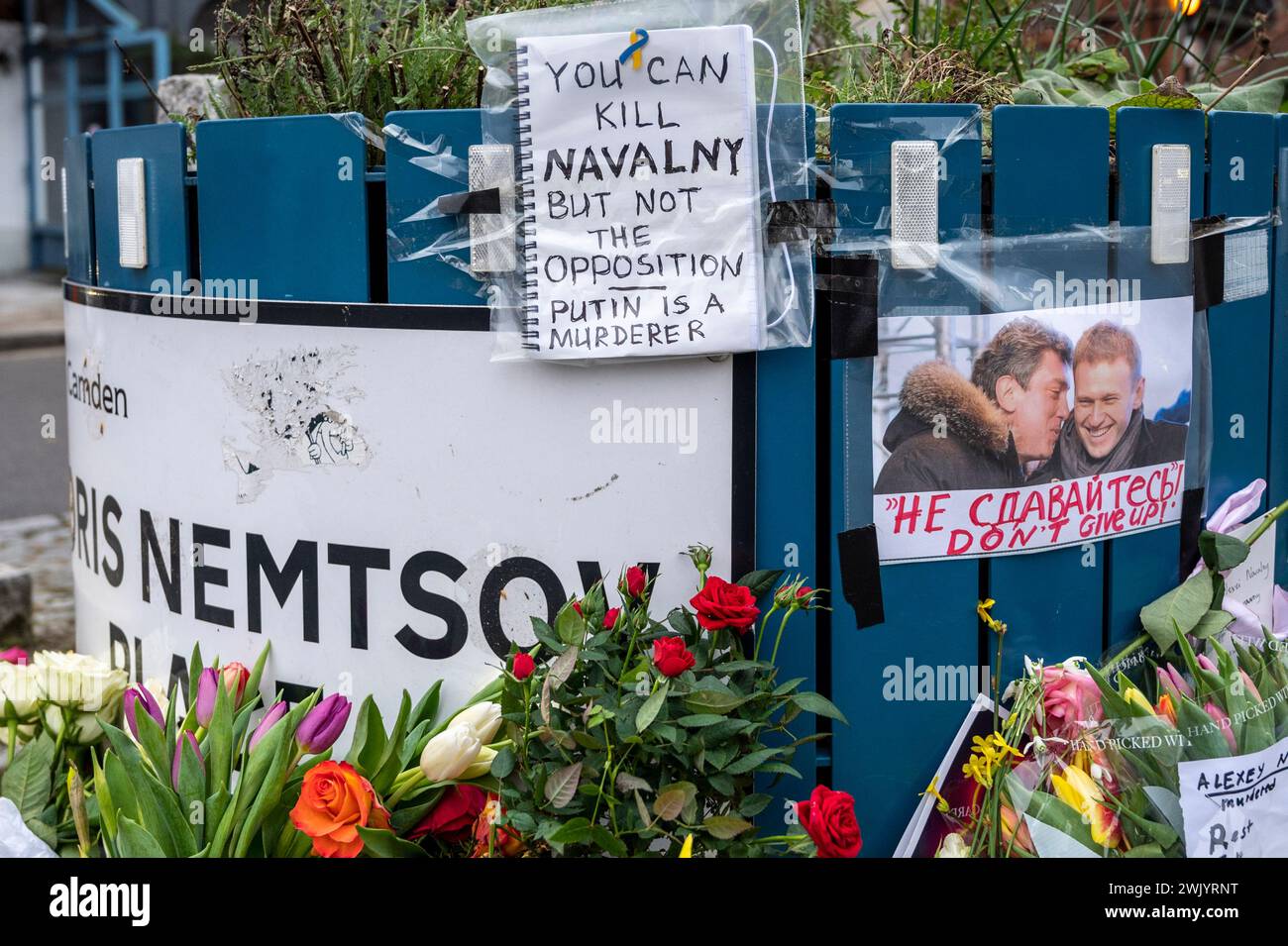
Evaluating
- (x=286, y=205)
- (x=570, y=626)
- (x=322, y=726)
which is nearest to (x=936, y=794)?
(x=570, y=626)

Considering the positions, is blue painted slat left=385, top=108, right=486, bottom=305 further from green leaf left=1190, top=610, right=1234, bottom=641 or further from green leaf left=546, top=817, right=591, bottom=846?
green leaf left=1190, top=610, right=1234, bottom=641

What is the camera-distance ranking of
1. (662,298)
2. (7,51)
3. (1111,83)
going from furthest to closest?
(7,51) < (1111,83) < (662,298)

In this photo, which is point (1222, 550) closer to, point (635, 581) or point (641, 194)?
point (635, 581)

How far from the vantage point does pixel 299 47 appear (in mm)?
2389

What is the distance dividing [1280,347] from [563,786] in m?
1.65

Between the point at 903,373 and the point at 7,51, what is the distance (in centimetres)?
1831

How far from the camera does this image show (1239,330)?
2443 mm

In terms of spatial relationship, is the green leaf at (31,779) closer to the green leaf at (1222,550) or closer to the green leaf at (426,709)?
the green leaf at (426,709)

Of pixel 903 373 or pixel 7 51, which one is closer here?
pixel 903 373

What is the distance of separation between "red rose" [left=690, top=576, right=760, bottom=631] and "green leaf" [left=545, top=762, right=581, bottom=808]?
275 mm

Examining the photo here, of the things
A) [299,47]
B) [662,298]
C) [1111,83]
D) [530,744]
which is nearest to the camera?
[530,744]

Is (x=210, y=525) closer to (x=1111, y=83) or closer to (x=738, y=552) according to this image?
(x=738, y=552)
